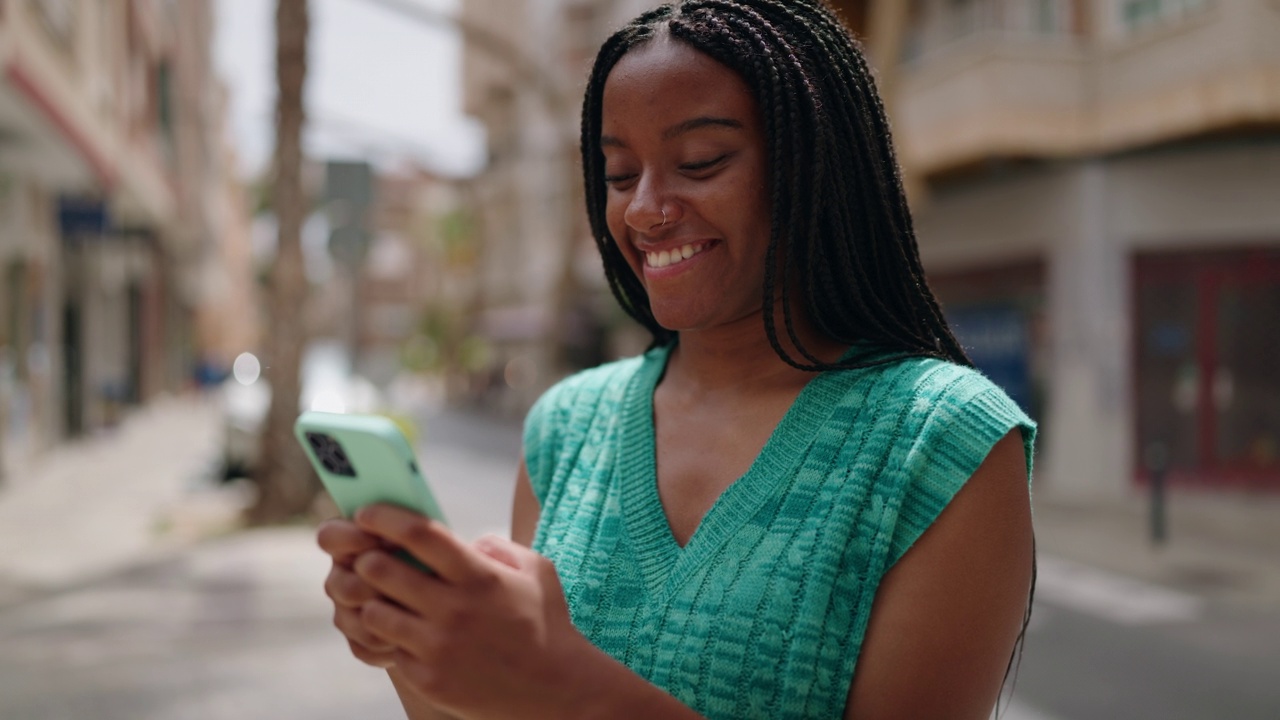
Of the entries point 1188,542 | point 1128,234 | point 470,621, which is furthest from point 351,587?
point 1128,234

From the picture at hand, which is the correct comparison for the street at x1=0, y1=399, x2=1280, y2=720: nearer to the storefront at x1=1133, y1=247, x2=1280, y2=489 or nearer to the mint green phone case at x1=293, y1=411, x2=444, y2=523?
the mint green phone case at x1=293, y1=411, x2=444, y2=523

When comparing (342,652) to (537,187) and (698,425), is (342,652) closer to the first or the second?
(698,425)

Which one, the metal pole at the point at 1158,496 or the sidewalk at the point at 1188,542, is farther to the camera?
A: the metal pole at the point at 1158,496

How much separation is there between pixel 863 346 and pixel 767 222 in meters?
0.19

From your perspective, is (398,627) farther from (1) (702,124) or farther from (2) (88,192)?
(2) (88,192)

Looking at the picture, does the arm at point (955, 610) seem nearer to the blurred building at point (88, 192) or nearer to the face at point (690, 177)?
the face at point (690, 177)

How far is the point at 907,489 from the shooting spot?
1.23 metres

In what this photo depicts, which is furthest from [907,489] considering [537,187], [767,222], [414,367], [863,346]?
[414,367]

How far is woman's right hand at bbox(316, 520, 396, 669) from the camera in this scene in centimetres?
96

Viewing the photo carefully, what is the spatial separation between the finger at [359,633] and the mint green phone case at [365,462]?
97 millimetres

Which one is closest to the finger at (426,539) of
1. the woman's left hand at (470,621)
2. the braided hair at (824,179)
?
the woman's left hand at (470,621)

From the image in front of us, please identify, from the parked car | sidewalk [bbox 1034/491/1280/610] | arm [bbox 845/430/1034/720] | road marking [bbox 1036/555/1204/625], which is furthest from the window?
arm [bbox 845/430/1034/720]

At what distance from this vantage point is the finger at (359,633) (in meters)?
1.00

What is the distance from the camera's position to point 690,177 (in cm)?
140
